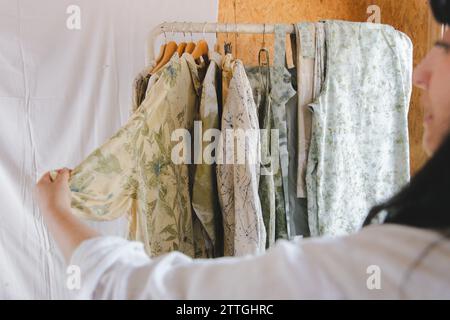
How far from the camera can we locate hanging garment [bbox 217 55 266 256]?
0.83m

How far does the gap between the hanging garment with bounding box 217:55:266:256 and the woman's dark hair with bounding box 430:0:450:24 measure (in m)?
0.43

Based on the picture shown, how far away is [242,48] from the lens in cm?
151

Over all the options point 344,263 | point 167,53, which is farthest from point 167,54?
point 344,263

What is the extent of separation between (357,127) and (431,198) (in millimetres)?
657

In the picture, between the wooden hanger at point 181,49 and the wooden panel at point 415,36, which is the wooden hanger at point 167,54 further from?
the wooden panel at point 415,36

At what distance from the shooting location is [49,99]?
125cm

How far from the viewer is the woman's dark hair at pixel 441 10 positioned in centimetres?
46

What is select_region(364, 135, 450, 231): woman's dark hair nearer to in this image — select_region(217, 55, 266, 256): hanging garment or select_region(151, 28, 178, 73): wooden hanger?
select_region(217, 55, 266, 256): hanging garment

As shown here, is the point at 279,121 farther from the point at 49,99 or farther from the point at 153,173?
the point at 49,99

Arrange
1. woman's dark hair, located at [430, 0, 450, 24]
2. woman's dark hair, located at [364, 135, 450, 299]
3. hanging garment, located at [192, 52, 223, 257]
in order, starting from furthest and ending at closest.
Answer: hanging garment, located at [192, 52, 223, 257]
woman's dark hair, located at [430, 0, 450, 24]
woman's dark hair, located at [364, 135, 450, 299]

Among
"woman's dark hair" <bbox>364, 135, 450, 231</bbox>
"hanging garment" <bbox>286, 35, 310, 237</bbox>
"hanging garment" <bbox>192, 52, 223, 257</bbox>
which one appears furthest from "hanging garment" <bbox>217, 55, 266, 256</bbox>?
"woman's dark hair" <bbox>364, 135, 450, 231</bbox>

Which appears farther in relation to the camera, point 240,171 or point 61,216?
point 240,171

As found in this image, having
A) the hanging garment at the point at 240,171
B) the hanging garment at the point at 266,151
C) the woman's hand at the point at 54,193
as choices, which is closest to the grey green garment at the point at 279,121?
the hanging garment at the point at 266,151
